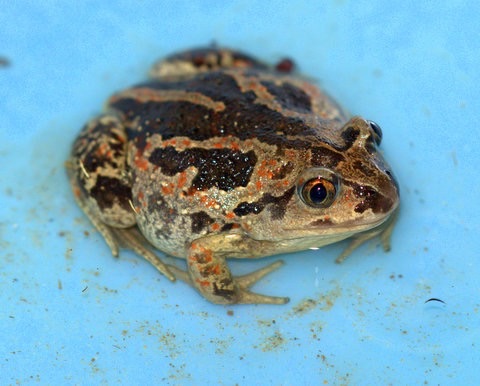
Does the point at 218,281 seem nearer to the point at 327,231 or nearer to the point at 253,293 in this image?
the point at 253,293

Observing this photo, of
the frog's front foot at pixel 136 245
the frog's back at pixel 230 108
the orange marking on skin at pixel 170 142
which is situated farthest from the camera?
the frog's front foot at pixel 136 245

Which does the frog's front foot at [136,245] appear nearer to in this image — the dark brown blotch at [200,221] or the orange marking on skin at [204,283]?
the orange marking on skin at [204,283]

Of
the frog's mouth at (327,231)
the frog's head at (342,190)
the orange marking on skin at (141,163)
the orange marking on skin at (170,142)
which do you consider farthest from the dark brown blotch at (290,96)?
the orange marking on skin at (141,163)

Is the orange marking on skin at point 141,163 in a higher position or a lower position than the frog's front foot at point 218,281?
higher

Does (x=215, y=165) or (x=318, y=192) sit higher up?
(x=318, y=192)

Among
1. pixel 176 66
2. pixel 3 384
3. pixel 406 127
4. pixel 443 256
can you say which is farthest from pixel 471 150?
pixel 3 384

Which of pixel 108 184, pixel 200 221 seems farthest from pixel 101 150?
pixel 200 221
